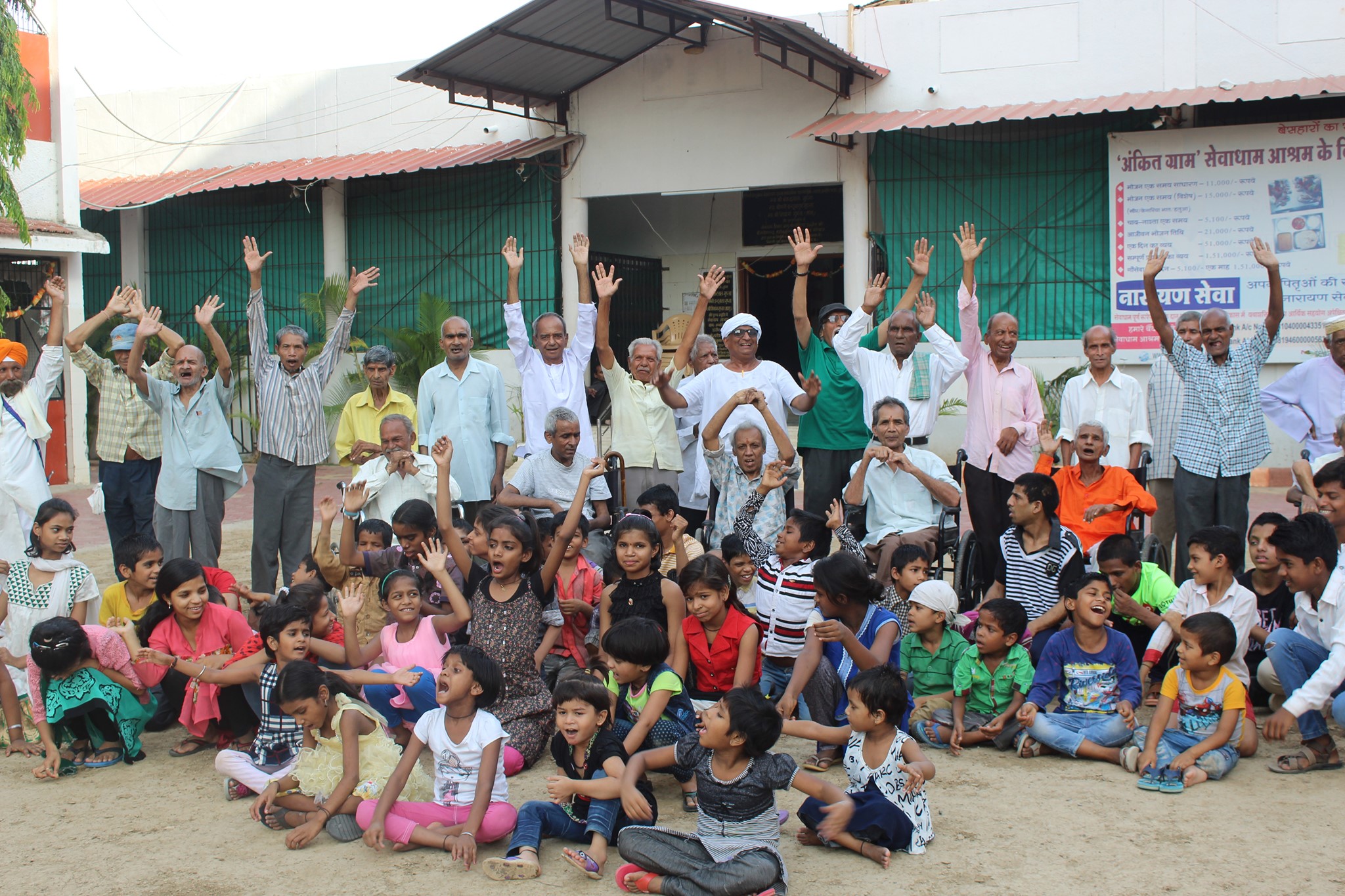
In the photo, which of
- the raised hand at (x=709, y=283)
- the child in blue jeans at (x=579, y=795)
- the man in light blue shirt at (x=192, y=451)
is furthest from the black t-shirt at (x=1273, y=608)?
the man in light blue shirt at (x=192, y=451)

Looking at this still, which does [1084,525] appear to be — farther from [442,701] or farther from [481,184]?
[481,184]

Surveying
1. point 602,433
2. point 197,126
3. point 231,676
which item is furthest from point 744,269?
point 231,676

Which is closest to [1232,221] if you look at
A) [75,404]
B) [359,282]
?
[359,282]

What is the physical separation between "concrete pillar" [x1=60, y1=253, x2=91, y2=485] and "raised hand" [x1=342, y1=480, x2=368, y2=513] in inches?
353

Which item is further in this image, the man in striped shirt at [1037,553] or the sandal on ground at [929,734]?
the man in striped shirt at [1037,553]

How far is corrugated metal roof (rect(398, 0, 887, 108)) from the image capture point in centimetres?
1100

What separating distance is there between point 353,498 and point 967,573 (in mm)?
3024

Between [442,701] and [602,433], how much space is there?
9.34 meters

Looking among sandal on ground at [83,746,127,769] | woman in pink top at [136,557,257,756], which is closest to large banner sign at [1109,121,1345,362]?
woman in pink top at [136,557,257,756]

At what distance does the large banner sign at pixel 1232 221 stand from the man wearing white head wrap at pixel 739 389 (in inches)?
242

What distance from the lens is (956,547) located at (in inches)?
245

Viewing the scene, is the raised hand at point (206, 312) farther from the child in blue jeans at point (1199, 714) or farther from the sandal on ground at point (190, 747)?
the child in blue jeans at point (1199, 714)

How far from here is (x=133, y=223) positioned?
52.9ft

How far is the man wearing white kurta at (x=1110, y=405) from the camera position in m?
6.55
